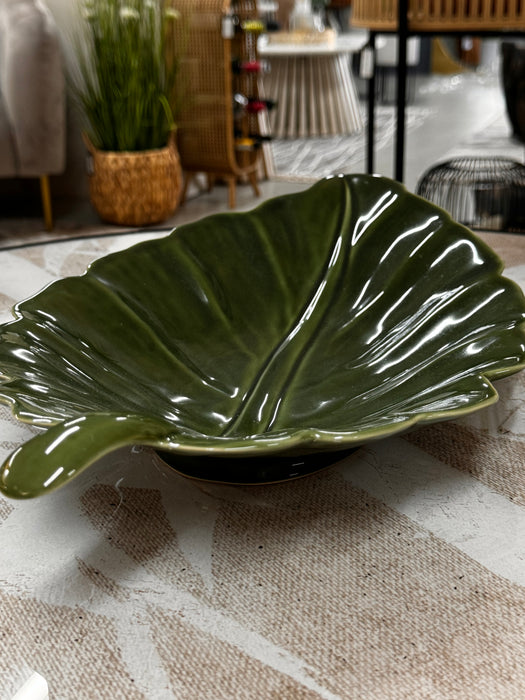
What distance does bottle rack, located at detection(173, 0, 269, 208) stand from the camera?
253 cm

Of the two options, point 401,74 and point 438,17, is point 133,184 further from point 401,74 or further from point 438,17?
point 438,17

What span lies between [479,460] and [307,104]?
3.67 metres

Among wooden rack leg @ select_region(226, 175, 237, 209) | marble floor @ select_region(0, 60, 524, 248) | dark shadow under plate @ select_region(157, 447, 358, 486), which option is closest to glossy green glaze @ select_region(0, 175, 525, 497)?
dark shadow under plate @ select_region(157, 447, 358, 486)

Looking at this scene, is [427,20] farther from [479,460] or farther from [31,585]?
[31,585]

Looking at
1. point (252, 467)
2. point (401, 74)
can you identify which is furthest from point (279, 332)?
point (401, 74)

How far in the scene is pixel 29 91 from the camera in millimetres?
2264

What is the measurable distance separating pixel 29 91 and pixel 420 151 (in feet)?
6.27

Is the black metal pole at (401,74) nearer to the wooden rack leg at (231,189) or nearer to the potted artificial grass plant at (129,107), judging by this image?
the potted artificial grass plant at (129,107)

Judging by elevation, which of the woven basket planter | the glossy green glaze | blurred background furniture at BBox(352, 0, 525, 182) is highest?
blurred background furniture at BBox(352, 0, 525, 182)

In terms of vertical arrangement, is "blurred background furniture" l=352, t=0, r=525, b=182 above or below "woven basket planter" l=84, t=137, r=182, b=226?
above

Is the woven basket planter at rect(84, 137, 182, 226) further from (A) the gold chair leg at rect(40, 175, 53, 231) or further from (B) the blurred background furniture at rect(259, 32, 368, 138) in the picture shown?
(B) the blurred background furniture at rect(259, 32, 368, 138)

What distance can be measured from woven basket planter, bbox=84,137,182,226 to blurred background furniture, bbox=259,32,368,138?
1651 millimetres

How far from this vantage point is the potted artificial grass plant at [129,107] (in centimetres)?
227

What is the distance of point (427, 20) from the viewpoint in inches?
61.2
